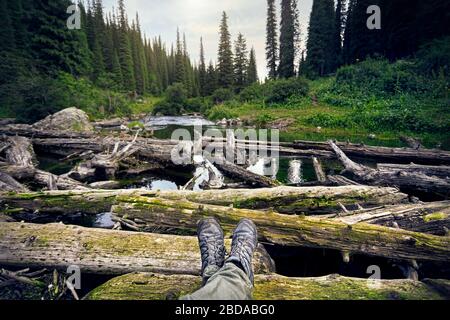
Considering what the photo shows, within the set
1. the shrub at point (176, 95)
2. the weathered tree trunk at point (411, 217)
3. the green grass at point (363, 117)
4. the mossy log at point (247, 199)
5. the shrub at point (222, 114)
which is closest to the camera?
the weathered tree trunk at point (411, 217)

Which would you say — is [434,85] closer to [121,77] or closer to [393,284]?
[393,284]

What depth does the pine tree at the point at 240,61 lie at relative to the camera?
50719 mm

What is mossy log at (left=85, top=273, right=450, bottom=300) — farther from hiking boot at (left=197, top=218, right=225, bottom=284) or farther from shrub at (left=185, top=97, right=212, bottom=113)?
shrub at (left=185, top=97, right=212, bottom=113)

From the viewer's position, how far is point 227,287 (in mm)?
2111

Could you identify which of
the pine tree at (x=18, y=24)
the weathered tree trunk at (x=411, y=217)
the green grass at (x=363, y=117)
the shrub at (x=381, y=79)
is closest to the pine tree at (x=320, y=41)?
the shrub at (x=381, y=79)

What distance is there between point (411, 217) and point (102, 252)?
15.5ft

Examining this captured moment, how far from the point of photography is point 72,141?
41.0ft

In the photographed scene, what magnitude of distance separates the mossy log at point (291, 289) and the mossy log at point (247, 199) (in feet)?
7.11

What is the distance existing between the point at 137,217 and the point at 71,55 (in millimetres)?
33745

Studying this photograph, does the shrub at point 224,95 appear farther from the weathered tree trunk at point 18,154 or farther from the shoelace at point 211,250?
the shoelace at point 211,250

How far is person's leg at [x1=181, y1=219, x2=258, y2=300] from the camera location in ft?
6.57

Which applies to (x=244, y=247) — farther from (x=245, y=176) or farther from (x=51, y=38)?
(x=51, y=38)

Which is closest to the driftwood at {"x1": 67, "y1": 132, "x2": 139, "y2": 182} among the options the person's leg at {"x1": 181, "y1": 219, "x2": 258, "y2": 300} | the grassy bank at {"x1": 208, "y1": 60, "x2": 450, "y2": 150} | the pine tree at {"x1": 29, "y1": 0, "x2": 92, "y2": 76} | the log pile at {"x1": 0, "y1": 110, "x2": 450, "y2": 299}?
the log pile at {"x1": 0, "y1": 110, "x2": 450, "y2": 299}
